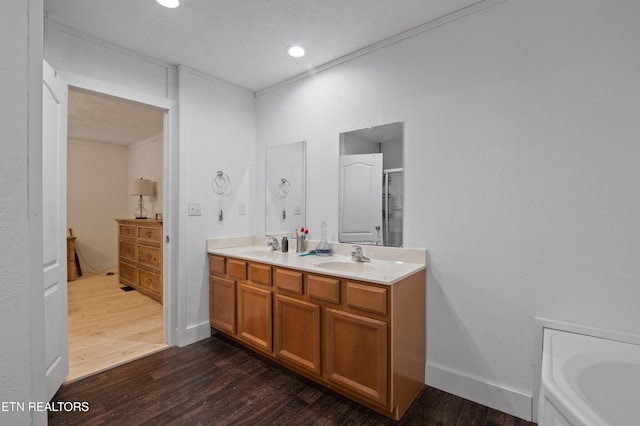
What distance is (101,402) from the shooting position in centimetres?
186

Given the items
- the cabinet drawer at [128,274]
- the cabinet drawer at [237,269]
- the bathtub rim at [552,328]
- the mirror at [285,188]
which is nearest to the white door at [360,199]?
the mirror at [285,188]

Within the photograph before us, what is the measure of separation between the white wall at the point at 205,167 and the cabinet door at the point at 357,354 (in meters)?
1.49

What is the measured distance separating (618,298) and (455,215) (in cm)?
87

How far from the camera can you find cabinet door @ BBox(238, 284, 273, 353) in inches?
89.6

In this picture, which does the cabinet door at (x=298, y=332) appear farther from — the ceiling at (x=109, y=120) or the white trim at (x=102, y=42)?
the ceiling at (x=109, y=120)

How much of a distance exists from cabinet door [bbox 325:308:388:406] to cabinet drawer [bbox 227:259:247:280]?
2.99 feet

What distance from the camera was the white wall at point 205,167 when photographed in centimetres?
271

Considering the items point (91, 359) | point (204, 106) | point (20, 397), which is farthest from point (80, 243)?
point (20, 397)

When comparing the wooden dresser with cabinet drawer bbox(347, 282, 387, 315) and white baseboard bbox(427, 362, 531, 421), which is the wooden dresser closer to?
cabinet drawer bbox(347, 282, 387, 315)

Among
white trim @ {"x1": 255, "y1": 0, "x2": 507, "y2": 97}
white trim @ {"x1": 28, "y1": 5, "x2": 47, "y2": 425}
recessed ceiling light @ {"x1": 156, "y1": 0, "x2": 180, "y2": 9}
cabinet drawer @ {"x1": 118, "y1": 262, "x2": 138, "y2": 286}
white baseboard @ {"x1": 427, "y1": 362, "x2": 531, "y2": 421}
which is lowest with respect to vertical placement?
white baseboard @ {"x1": 427, "y1": 362, "x2": 531, "y2": 421}

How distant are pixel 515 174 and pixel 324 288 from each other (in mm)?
1347

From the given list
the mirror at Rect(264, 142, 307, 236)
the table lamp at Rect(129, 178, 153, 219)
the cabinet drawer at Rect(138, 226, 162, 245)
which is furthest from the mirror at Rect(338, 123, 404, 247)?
the table lamp at Rect(129, 178, 153, 219)

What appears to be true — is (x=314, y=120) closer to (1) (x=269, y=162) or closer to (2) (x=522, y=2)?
(1) (x=269, y=162)

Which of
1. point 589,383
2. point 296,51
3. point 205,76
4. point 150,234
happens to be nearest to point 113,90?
point 205,76
